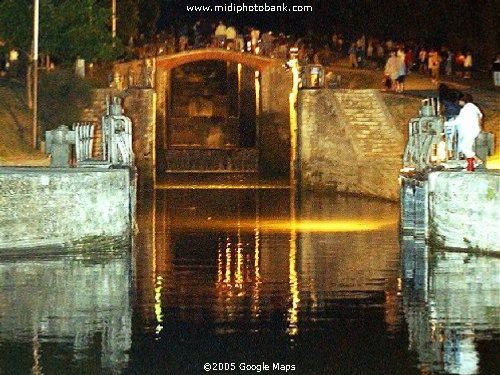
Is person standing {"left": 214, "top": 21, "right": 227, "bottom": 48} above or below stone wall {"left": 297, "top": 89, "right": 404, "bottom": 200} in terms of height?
above

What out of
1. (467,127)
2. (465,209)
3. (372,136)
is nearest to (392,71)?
(372,136)

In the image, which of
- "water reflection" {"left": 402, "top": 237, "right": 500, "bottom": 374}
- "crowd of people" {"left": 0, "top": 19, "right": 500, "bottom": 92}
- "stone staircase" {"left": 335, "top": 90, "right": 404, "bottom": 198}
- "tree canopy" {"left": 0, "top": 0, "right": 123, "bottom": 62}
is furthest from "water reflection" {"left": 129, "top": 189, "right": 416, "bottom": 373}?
"crowd of people" {"left": 0, "top": 19, "right": 500, "bottom": 92}

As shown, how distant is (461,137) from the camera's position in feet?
95.4

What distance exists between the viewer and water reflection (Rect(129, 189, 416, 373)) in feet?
56.6

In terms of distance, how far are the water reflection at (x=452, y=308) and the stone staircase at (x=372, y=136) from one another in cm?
1789

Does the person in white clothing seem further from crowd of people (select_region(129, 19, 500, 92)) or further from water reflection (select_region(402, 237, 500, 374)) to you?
crowd of people (select_region(129, 19, 500, 92))

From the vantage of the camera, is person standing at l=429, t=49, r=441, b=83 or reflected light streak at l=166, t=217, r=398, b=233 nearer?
reflected light streak at l=166, t=217, r=398, b=233

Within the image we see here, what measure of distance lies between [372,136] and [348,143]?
1102 mm

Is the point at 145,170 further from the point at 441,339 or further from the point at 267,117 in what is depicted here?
the point at 441,339

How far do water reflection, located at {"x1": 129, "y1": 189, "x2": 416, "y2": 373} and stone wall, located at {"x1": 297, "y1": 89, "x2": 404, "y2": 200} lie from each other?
7.80 metres

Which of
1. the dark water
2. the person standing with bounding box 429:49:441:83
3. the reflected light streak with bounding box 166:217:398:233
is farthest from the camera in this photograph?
the person standing with bounding box 429:49:441:83

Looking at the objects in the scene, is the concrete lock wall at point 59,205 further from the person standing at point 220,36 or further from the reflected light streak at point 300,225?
the person standing at point 220,36

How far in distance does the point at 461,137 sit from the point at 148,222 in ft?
29.3

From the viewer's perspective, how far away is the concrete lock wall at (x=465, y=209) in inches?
1009
